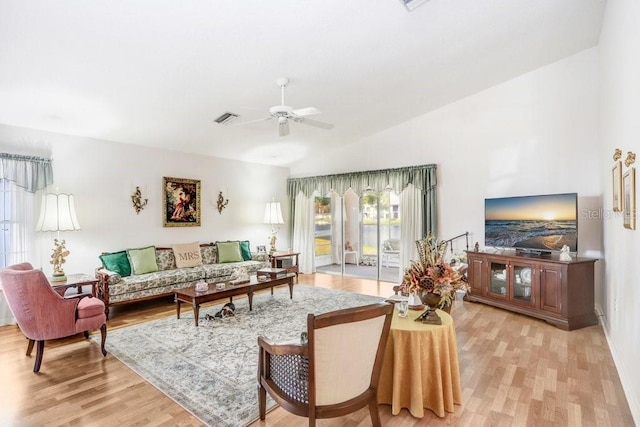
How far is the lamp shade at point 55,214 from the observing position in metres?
4.29

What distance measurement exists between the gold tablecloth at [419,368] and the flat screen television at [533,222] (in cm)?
303

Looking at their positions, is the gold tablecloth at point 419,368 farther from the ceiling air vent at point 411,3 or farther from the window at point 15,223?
the window at point 15,223

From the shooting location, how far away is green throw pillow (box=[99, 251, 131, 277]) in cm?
511

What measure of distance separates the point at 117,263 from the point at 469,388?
5.09 metres

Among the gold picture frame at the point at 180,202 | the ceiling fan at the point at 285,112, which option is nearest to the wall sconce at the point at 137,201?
the gold picture frame at the point at 180,202

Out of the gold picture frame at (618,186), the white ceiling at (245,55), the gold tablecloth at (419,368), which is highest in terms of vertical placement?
the white ceiling at (245,55)

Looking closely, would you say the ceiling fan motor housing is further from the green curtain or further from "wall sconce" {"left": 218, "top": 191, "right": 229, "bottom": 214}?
"wall sconce" {"left": 218, "top": 191, "right": 229, "bottom": 214}

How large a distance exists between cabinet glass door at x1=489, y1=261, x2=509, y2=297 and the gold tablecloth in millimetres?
2843

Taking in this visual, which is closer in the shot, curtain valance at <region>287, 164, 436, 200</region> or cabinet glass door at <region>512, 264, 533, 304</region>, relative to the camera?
cabinet glass door at <region>512, 264, 533, 304</region>

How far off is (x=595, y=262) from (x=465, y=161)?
2373 mm

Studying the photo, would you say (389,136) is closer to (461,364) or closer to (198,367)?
(461,364)

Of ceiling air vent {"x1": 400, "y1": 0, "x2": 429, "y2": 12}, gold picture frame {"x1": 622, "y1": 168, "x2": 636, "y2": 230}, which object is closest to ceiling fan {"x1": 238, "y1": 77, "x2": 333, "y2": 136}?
ceiling air vent {"x1": 400, "y1": 0, "x2": 429, "y2": 12}

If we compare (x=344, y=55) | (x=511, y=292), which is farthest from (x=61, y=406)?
(x=511, y=292)

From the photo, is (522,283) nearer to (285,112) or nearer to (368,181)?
(368,181)
